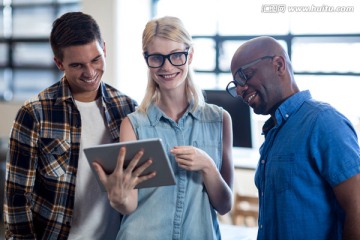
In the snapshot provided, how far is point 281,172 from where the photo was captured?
1.47m

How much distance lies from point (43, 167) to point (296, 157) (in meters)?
0.96

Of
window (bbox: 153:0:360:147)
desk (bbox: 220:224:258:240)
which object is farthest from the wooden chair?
desk (bbox: 220:224:258:240)

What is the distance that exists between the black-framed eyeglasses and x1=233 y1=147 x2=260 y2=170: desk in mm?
2762

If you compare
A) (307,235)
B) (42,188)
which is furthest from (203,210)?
(42,188)

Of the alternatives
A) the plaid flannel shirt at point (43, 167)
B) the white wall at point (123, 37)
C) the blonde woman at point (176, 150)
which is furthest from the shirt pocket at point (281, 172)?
the white wall at point (123, 37)

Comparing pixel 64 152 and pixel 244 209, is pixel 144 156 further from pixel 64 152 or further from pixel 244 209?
pixel 244 209

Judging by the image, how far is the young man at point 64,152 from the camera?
1.84 m

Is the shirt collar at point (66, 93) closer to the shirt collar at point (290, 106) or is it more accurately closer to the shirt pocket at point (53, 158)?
the shirt pocket at point (53, 158)

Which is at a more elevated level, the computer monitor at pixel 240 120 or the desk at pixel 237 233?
the computer monitor at pixel 240 120

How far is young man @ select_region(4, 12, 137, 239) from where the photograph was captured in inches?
72.4

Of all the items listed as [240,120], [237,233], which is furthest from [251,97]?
[240,120]

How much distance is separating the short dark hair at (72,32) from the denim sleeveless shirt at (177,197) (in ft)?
1.23

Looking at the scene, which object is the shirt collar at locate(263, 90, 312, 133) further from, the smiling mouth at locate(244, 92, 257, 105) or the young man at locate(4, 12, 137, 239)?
the young man at locate(4, 12, 137, 239)

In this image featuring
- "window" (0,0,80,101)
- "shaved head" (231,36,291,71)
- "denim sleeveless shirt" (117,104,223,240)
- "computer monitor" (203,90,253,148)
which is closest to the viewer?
"shaved head" (231,36,291,71)
